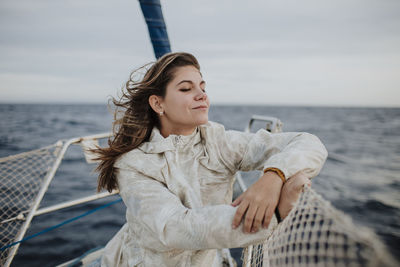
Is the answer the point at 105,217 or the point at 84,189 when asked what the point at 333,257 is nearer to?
the point at 105,217

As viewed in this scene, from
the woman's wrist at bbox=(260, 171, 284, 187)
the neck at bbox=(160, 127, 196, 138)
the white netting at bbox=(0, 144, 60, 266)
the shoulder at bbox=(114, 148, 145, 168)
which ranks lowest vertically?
the white netting at bbox=(0, 144, 60, 266)

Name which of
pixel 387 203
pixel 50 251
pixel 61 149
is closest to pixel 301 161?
pixel 61 149

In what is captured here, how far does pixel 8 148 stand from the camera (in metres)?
11.6

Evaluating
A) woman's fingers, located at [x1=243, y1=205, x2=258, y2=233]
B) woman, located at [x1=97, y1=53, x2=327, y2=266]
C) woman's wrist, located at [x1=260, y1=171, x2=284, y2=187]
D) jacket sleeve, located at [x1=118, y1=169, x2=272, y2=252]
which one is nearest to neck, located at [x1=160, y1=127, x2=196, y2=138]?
woman, located at [x1=97, y1=53, x2=327, y2=266]

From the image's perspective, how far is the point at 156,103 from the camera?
1693 millimetres

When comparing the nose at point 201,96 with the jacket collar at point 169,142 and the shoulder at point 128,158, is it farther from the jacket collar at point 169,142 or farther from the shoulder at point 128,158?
the shoulder at point 128,158

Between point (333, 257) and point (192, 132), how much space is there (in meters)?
1.19

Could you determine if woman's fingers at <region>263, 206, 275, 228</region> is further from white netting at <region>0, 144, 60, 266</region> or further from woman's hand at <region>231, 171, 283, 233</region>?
white netting at <region>0, 144, 60, 266</region>

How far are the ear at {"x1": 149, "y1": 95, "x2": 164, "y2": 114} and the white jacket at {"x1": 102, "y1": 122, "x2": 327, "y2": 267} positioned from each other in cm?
19

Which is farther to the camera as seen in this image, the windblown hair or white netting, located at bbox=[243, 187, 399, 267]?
the windblown hair

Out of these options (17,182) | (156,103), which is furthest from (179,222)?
(17,182)

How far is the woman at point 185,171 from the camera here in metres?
0.97

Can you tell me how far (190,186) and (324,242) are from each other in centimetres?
89

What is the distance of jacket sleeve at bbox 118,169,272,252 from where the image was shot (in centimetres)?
95
